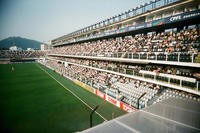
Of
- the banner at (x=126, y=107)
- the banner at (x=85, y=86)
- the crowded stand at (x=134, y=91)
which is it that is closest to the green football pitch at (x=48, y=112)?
the banner at (x=126, y=107)

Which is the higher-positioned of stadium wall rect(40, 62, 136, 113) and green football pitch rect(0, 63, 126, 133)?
stadium wall rect(40, 62, 136, 113)

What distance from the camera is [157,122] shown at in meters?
2.15

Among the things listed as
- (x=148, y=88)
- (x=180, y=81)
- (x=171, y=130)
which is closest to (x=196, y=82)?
(x=180, y=81)

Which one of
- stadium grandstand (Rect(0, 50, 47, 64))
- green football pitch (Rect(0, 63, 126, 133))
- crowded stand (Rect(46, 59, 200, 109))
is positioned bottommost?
green football pitch (Rect(0, 63, 126, 133))

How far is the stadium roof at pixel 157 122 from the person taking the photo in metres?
1.93

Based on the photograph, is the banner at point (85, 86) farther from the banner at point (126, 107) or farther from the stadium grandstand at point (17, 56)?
the stadium grandstand at point (17, 56)

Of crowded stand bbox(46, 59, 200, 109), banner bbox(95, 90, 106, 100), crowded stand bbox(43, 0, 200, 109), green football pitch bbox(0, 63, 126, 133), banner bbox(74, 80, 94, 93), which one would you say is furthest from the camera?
banner bbox(74, 80, 94, 93)

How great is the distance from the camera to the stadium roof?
6.33 ft

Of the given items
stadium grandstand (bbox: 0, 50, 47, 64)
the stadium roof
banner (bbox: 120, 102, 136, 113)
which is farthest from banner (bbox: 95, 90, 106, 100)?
stadium grandstand (bbox: 0, 50, 47, 64)

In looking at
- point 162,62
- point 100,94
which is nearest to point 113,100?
point 100,94

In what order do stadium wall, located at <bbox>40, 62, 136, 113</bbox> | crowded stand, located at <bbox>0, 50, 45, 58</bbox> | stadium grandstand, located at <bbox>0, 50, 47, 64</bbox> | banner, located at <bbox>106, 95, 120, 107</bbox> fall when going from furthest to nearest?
crowded stand, located at <bbox>0, 50, 45, 58</bbox>, stadium grandstand, located at <bbox>0, 50, 47, 64</bbox>, banner, located at <bbox>106, 95, 120, 107</bbox>, stadium wall, located at <bbox>40, 62, 136, 113</bbox>

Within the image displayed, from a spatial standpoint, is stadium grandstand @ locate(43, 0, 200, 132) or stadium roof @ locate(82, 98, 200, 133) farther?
stadium grandstand @ locate(43, 0, 200, 132)

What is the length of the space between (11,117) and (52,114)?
3.80 meters

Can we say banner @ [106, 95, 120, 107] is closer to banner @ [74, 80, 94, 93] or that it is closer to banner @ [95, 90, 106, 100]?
banner @ [95, 90, 106, 100]
